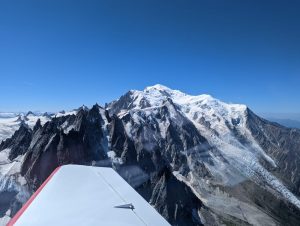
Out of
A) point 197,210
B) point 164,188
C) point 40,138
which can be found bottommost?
point 197,210

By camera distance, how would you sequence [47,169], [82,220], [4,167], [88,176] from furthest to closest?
[4,167], [47,169], [88,176], [82,220]

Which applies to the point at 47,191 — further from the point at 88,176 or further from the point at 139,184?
the point at 139,184

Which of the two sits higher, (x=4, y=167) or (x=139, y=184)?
(x=4, y=167)

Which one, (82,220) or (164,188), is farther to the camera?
(164,188)

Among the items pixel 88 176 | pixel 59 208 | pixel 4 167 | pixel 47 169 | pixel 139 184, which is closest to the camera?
pixel 59 208

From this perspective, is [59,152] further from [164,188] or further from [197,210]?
[197,210]

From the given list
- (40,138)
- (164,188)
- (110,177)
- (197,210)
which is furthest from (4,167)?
(110,177)
